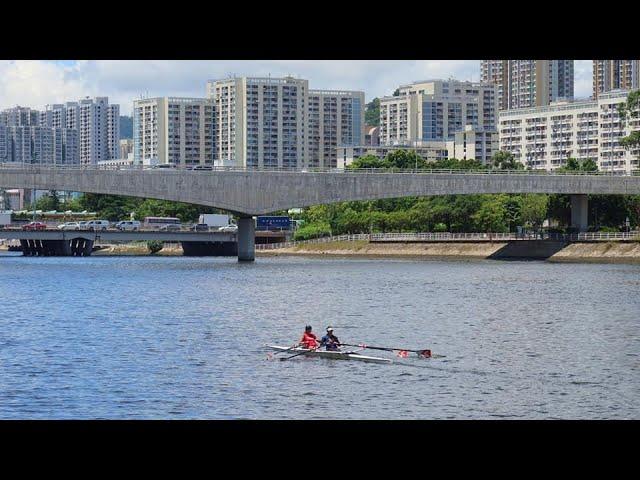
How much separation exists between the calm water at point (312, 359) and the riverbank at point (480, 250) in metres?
24.2

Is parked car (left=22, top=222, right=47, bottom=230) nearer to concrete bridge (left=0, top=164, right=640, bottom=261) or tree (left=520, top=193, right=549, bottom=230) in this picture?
concrete bridge (left=0, top=164, right=640, bottom=261)

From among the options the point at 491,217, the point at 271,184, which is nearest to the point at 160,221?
the point at 491,217

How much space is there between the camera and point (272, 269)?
327 feet

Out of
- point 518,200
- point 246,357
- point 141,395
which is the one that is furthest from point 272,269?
point 141,395

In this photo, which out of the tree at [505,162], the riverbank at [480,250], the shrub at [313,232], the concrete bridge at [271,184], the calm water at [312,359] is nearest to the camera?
the calm water at [312,359]

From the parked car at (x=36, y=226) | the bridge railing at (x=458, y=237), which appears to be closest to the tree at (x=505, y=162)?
the bridge railing at (x=458, y=237)

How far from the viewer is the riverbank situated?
110 m

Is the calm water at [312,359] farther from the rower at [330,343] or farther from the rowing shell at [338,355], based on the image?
the rower at [330,343]

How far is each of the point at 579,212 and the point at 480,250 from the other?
1226 cm

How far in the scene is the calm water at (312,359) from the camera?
30.0 meters
